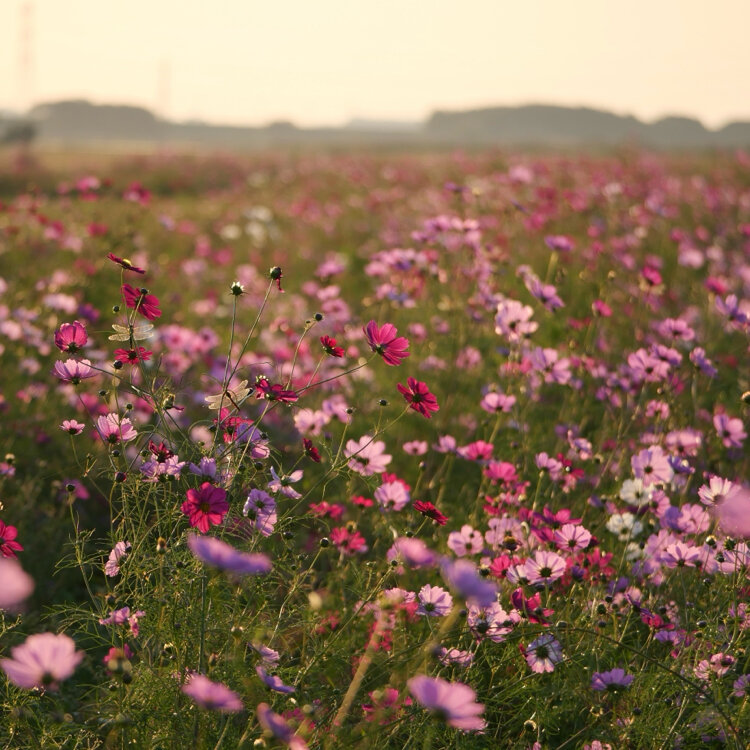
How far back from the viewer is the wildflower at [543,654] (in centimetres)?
140

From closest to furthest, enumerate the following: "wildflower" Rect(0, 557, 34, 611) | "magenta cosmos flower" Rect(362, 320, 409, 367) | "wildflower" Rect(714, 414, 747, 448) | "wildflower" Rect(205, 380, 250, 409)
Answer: "wildflower" Rect(0, 557, 34, 611), "wildflower" Rect(205, 380, 250, 409), "magenta cosmos flower" Rect(362, 320, 409, 367), "wildflower" Rect(714, 414, 747, 448)

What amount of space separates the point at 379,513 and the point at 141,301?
950 millimetres

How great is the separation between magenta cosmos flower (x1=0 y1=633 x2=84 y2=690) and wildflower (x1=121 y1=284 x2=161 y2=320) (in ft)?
2.28

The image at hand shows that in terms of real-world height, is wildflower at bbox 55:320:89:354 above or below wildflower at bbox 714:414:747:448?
above

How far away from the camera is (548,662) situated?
140 centimetres

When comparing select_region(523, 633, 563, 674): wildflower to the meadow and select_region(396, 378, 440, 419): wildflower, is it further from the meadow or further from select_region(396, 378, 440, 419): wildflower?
select_region(396, 378, 440, 419): wildflower

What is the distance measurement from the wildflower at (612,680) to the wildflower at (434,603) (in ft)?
1.14

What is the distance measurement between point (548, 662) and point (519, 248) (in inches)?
181

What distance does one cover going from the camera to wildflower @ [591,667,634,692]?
145 cm

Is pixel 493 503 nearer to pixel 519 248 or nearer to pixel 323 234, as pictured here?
pixel 519 248

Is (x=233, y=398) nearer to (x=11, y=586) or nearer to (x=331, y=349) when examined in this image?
(x=331, y=349)

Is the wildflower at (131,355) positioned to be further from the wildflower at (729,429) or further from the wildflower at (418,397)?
the wildflower at (729,429)

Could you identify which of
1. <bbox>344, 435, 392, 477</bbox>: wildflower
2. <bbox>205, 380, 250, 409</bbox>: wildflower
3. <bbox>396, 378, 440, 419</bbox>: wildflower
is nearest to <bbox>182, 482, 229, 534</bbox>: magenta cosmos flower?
<bbox>205, 380, 250, 409</bbox>: wildflower

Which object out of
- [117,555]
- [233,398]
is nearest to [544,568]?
[233,398]
